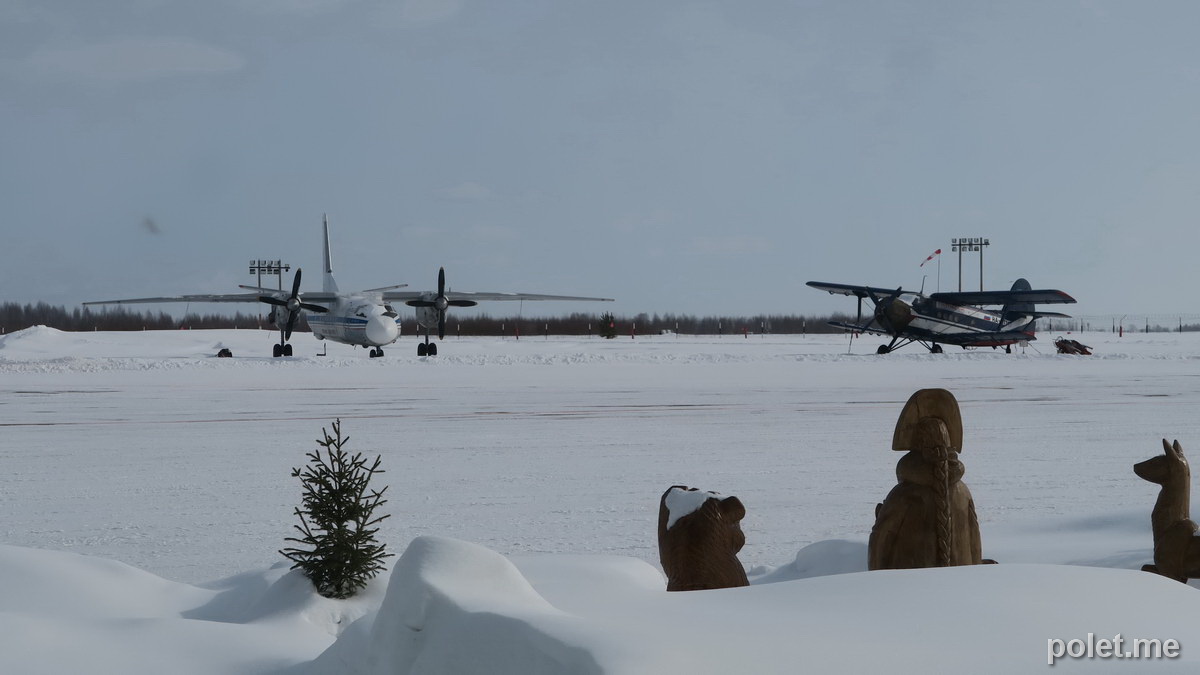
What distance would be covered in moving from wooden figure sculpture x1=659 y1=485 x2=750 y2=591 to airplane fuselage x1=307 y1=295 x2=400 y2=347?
3067 centimetres

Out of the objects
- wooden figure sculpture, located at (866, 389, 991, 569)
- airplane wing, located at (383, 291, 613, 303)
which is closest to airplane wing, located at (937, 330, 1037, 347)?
airplane wing, located at (383, 291, 613, 303)

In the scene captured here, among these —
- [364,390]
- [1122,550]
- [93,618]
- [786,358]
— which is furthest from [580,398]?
[786,358]

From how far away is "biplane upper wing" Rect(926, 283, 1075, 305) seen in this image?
121 ft

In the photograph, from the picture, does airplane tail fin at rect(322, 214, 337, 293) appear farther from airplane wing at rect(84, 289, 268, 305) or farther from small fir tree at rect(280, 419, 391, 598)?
small fir tree at rect(280, 419, 391, 598)

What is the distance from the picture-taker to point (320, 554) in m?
3.80

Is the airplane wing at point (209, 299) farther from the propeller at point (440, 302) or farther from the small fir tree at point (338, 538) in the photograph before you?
the small fir tree at point (338, 538)

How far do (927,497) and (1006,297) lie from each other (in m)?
38.6

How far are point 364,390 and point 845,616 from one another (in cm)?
1664

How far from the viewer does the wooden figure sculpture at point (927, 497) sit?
142 inches

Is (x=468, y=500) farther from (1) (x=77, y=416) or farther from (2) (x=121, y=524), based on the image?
(1) (x=77, y=416)

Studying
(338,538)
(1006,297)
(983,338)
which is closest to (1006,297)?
(1006,297)

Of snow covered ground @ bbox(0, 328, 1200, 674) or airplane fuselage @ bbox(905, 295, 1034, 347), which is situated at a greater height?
airplane fuselage @ bbox(905, 295, 1034, 347)

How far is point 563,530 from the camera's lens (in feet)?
19.6

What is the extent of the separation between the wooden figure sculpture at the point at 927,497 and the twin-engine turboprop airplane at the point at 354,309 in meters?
31.4
